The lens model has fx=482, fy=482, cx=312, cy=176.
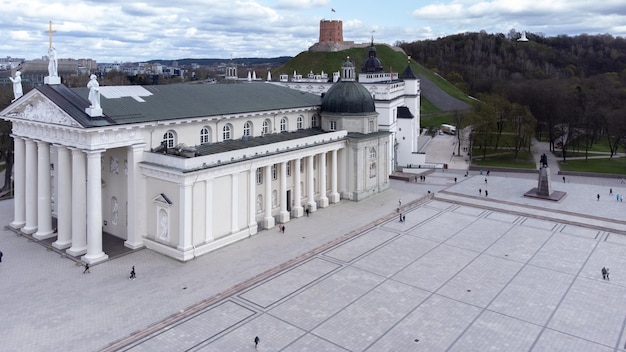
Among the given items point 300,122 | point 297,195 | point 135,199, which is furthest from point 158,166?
point 300,122

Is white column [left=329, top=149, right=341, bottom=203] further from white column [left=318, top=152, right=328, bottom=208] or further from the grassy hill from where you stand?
the grassy hill

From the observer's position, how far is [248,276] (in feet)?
89.9

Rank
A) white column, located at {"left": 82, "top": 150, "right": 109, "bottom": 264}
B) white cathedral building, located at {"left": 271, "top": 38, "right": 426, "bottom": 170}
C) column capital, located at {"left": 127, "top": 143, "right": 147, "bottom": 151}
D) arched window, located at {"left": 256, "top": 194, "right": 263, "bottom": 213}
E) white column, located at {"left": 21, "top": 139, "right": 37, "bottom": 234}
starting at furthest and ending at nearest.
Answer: white cathedral building, located at {"left": 271, "top": 38, "right": 426, "bottom": 170} < arched window, located at {"left": 256, "top": 194, "right": 263, "bottom": 213} < white column, located at {"left": 21, "top": 139, "right": 37, "bottom": 234} < column capital, located at {"left": 127, "top": 143, "right": 147, "bottom": 151} < white column, located at {"left": 82, "top": 150, "right": 109, "bottom": 264}

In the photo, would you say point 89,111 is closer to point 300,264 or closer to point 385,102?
point 300,264

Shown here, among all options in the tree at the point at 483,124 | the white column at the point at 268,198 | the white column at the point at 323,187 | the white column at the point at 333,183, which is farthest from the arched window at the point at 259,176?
the tree at the point at 483,124

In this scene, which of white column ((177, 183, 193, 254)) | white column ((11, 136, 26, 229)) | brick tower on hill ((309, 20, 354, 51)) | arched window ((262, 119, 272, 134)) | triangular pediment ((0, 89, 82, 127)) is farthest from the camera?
brick tower on hill ((309, 20, 354, 51))

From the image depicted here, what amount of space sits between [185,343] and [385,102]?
36.3 metres

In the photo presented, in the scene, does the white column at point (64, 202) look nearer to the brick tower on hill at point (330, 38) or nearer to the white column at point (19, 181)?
the white column at point (19, 181)

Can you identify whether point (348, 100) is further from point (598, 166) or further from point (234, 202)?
point (598, 166)

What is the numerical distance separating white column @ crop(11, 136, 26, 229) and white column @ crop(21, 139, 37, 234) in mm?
1229

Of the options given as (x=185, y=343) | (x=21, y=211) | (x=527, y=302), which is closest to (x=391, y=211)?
(x=527, y=302)

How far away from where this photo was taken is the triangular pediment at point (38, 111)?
28734mm

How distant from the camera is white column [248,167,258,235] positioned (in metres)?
34.1

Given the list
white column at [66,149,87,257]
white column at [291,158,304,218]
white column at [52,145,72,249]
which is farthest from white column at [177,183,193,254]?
white column at [291,158,304,218]
